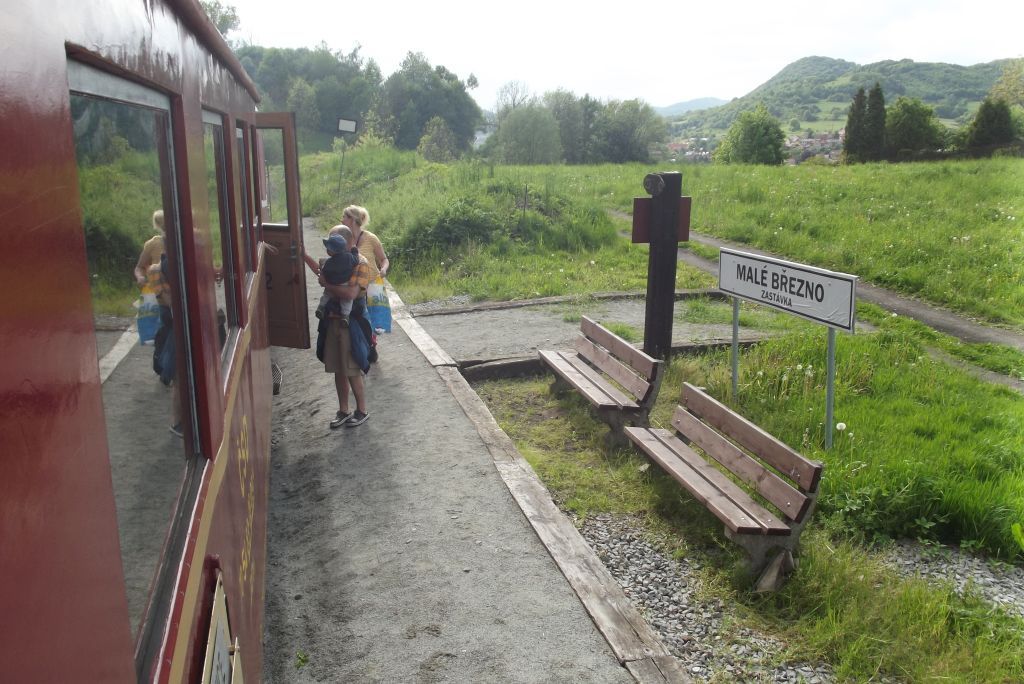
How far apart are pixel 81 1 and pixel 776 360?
22.5ft

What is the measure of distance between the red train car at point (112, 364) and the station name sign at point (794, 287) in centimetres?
396

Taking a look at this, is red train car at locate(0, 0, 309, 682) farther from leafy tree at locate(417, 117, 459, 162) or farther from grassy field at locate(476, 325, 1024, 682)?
leafy tree at locate(417, 117, 459, 162)

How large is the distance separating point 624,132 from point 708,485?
63.1m

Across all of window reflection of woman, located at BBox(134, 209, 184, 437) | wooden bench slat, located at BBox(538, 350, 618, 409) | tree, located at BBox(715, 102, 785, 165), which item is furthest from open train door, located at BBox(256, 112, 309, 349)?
tree, located at BBox(715, 102, 785, 165)

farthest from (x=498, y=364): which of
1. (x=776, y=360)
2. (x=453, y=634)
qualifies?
(x=453, y=634)

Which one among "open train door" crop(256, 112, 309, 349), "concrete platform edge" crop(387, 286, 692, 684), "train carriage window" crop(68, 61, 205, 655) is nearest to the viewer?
"train carriage window" crop(68, 61, 205, 655)

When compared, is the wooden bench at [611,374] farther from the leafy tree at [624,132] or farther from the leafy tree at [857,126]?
the leafy tree at [624,132]

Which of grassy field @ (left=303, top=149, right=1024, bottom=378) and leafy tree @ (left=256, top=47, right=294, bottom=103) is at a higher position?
leafy tree @ (left=256, top=47, right=294, bottom=103)

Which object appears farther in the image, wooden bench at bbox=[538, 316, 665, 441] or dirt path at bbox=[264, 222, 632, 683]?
wooden bench at bbox=[538, 316, 665, 441]

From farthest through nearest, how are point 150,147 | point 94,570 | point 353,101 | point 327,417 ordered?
point 353,101
point 327,417
point 150,147
point 94,570

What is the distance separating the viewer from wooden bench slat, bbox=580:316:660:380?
19.4 feet

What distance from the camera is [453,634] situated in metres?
3.70

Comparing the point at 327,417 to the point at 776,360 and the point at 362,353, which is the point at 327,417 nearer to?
the point at 362,353

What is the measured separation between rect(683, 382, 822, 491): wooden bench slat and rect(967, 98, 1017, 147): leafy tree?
31663mm
